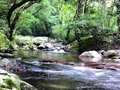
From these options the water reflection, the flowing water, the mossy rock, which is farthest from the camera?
the mossy rock

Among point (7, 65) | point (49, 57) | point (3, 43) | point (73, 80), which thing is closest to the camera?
point (73, 80)

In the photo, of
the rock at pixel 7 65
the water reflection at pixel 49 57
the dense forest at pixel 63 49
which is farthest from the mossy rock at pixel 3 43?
the rock at pixel 7 65

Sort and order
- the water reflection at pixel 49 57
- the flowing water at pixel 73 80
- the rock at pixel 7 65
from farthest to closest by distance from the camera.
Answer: the water reflection at pixel 49 57
the rock at pixel 7 65
the flowing water at pixel 73 80

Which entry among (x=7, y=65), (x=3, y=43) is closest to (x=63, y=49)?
(x=3, y=43)

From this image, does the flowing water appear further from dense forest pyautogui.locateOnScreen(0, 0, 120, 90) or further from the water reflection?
the water reflection

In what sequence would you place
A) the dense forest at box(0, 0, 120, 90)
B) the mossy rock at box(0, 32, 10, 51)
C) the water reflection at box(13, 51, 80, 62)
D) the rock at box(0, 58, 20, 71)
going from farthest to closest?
the mossy rock at box(0, 32, 10, 51) → the water reflection at box(13, 51, 80, 62) → the rock at box(0, 58, 20, 71) → the dense forest at box(0, 0, 120, 90)

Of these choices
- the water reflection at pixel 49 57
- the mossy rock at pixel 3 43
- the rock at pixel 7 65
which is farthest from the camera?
the mossy rock at pixel 3 43

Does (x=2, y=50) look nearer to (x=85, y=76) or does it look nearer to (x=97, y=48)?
(x=97, y=48)

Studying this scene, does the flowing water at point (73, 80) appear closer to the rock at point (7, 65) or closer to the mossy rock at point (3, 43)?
the rock at point (7, 65)

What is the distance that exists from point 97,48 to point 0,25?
362 inches

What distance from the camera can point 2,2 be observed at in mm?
24609

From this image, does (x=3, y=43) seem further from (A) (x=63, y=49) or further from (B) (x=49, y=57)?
(A) (x=63, y=49)

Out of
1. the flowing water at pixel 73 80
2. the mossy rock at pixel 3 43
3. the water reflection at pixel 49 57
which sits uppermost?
the mossy rock at pixel 3 43

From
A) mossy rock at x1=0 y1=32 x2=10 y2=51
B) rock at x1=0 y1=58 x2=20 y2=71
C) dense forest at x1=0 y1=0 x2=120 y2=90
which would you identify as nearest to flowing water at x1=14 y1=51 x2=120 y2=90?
dense forest at x1=0 y1=0 x2=120 y2=90
